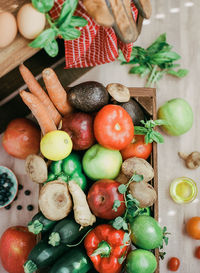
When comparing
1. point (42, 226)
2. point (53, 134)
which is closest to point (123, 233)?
point (42, 226)

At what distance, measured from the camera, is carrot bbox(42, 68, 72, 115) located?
84cm

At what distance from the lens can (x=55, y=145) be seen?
2.64 ft

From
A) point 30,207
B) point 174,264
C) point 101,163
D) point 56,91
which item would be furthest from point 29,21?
point 174,264

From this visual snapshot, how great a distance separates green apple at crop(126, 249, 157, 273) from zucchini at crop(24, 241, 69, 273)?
206 mm

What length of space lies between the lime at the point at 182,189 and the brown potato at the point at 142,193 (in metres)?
0.33

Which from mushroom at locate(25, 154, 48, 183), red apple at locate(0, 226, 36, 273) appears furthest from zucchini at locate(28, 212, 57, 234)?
red apple at locate(0, 226, 36, 273)

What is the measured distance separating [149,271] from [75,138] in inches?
16.4

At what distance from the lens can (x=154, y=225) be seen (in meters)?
0.80

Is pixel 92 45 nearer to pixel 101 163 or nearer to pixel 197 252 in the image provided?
pixel 101 163

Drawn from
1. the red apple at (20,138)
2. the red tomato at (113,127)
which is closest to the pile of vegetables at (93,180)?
the red tomato at (113,127)

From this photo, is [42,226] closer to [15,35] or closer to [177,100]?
[15,35]

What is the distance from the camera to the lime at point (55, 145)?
31.7 inches

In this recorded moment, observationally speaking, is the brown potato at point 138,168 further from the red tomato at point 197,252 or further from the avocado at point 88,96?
the red tomato at point 197,252

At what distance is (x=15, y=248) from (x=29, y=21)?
0.74 metres
